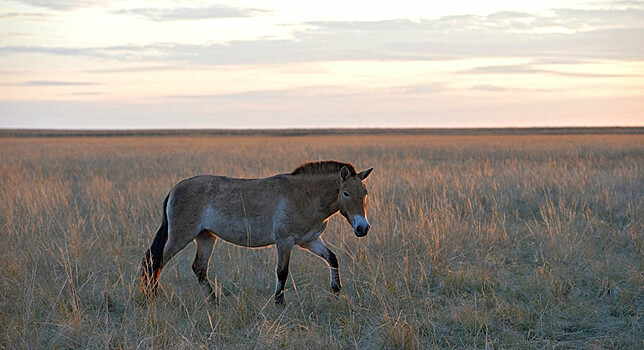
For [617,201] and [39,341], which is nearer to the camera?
[39,341]

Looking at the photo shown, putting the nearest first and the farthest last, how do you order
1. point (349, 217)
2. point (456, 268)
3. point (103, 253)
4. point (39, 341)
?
point (39, 341)
point (349, 217)
point (456, 268)
point (103, 253)

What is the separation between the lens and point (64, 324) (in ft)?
17.7

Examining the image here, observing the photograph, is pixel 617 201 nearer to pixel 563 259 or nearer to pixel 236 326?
pixel 563 259

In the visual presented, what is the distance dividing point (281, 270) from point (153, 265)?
144 centimetres

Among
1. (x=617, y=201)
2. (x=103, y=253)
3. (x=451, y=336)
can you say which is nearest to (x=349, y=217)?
(x=451, y=336)

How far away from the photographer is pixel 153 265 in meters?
6.47

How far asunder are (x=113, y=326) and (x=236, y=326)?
3.74 ft

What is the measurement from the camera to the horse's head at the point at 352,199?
599 centimetres

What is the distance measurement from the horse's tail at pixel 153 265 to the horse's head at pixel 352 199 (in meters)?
2.02

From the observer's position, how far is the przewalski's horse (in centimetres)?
632

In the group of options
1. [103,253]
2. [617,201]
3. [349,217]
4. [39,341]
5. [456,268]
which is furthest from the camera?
[617,201]

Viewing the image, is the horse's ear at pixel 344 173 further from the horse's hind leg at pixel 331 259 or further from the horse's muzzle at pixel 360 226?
the horse's hind leg at pixel 331 259

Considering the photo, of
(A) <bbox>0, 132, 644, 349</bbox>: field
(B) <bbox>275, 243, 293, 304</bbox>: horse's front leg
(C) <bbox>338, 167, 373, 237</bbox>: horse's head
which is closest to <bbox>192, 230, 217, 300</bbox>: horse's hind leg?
(A) <bbox>0, 132, 644, 349</bbox>: field

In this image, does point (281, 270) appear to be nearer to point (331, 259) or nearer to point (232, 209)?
point (331, 259)
